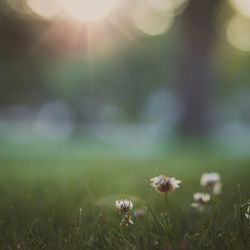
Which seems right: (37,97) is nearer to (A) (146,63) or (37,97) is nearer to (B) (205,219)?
(A) (146,63)

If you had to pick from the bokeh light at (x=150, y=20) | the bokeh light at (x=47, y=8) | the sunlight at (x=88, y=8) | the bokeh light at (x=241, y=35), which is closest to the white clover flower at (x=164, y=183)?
the bokeh light at (x=47, y=8)

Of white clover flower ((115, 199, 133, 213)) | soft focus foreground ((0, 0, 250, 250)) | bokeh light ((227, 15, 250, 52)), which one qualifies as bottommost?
white clover flower ((115, 199, 133, 213))

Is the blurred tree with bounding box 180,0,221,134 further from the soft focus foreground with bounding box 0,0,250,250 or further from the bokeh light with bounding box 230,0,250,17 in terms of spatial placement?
the bokeh light with bounding box 230,0,250,17

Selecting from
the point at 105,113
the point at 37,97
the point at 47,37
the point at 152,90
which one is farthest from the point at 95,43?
the point at 105,113

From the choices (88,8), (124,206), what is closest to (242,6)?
(88,8)

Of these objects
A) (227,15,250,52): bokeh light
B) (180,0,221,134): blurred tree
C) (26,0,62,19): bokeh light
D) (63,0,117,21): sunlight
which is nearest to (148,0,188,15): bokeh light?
(180,0,221,134): blurred tree

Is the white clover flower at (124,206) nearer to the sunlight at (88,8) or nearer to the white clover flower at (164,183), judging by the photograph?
the white clover flower at (164,183)
